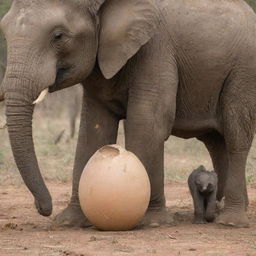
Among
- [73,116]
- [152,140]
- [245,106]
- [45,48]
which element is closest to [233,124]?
[245,106]

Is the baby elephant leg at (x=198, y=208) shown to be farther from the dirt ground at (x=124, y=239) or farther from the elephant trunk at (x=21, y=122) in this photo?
the elephant trunk at (x=21, y=122)

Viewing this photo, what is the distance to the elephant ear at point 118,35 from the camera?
8352 millimetres

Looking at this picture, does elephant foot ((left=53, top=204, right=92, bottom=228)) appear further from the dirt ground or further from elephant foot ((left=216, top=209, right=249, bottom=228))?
elephant foot ((left=216, top=209, right=249, bottom=228))

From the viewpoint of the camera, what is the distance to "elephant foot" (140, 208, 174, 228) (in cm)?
874

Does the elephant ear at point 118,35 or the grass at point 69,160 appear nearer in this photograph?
the elephant ear at point 118,35

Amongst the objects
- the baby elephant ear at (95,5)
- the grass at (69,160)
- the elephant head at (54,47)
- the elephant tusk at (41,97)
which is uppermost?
the baby elephant ear at (95,5)

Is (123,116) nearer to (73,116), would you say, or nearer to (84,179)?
(84,179)

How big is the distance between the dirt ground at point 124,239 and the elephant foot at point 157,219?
0.12 m

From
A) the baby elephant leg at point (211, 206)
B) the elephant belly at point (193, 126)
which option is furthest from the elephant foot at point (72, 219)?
the elephant belly at point (193, 126)

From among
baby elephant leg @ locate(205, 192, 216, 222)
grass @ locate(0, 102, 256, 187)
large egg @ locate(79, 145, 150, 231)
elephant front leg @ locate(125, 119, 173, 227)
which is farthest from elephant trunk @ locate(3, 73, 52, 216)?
grass @ locate(0, 102, 256, 187)

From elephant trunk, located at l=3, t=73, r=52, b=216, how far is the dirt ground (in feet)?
1.95

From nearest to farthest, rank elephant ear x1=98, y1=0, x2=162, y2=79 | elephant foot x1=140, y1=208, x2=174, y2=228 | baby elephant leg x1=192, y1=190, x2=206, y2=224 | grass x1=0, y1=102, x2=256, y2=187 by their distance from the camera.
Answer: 1. elephant ear x1=98, y1=0, x2=162, y2=79
2. elephant foot x1=140, y1=208, x2=174, y2=228
3. baby elephant leg x1=192, y1=190, x2=206, y2=224
4. grass x1=0, y1=102, x2=256, y2=187

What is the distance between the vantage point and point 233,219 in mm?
9070

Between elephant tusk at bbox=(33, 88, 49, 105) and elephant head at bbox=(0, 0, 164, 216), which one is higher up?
elephant head at bbox=(0, 0, 164, 216)
